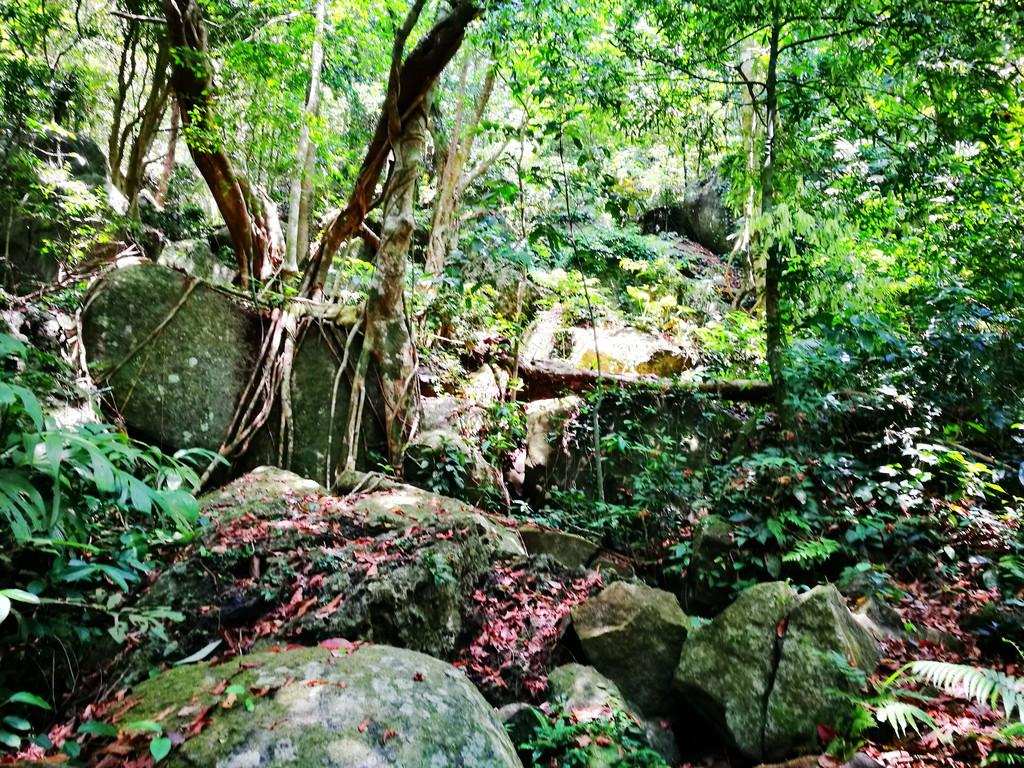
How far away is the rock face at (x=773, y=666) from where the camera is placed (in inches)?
119

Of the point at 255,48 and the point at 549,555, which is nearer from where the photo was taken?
the point at 549,555

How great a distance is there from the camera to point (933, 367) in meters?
5.07

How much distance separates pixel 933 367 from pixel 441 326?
5907mm

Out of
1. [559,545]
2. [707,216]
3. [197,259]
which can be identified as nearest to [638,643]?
[559,545]

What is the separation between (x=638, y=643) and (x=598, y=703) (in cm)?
58

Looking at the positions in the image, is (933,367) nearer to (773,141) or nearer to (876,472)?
(876,472)

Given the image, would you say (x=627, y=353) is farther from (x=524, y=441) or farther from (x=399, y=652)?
(x=399, y=652)

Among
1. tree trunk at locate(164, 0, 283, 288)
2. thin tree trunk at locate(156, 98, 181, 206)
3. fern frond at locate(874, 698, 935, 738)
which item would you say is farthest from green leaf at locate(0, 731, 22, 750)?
thin tree trunk at locate(156, 98, 181, 206)

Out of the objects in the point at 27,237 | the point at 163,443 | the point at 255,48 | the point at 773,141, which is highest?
the point at 255,48

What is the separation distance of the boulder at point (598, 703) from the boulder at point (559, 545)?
175 centimetres

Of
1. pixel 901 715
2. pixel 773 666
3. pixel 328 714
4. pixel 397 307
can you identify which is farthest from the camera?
pixel 397 307

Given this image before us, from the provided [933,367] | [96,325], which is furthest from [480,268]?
[933,367]

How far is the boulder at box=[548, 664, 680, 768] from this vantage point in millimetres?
3292

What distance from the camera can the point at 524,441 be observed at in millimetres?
7242
